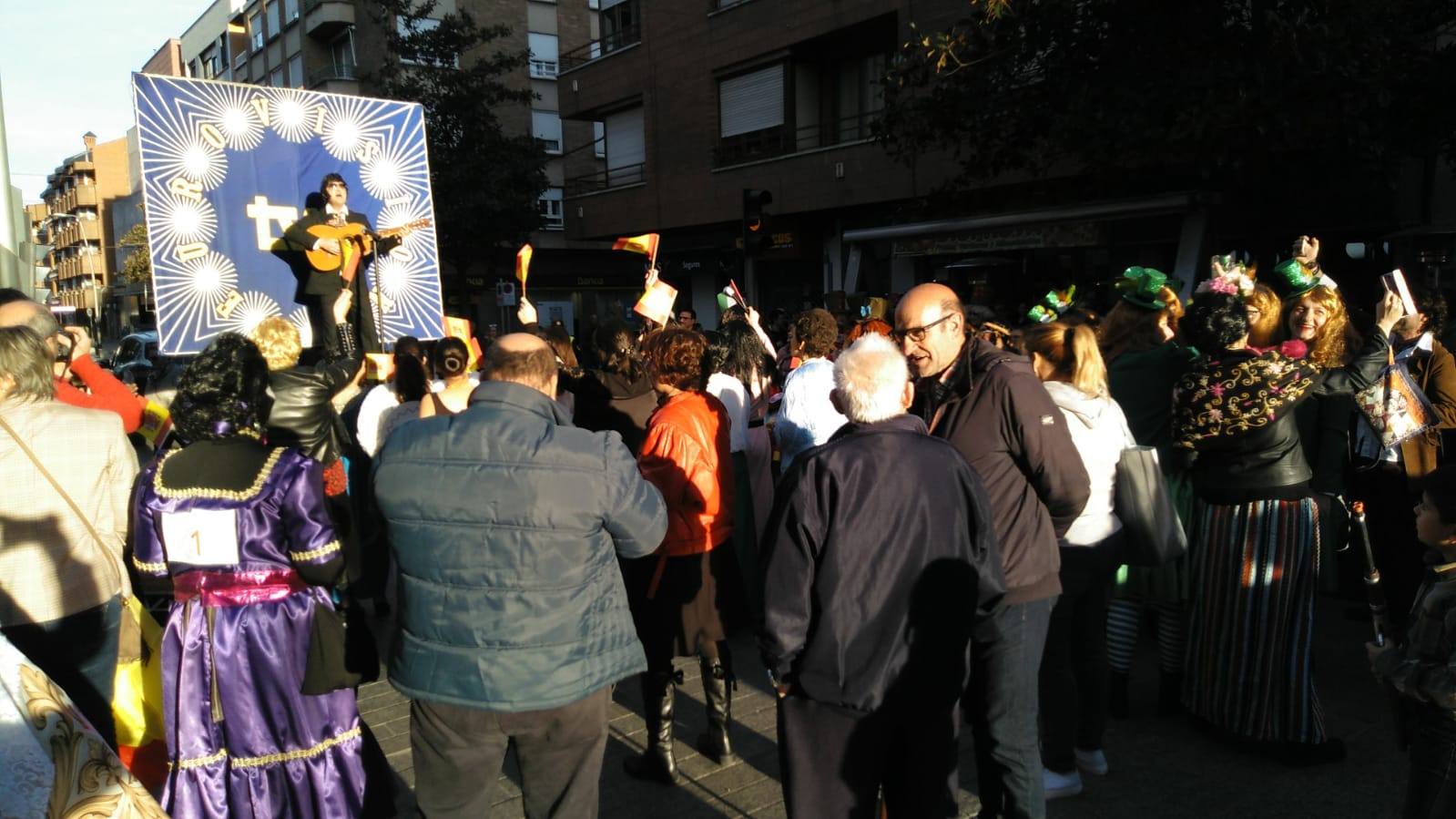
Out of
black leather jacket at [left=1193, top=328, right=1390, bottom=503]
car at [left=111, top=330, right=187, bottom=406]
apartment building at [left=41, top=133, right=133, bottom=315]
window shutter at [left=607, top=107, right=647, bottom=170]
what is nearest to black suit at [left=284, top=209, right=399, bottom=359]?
car at [left=111, top=330, right=187, bottom=406]

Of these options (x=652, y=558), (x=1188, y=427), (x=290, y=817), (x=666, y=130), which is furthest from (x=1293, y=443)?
(x=666, y=130)

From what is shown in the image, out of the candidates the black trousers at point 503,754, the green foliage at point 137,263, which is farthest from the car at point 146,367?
the green foliage at point 137,263

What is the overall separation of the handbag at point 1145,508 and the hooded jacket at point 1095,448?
0.04 m

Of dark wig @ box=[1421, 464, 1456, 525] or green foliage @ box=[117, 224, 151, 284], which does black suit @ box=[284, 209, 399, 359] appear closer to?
dark wig @ box=[1421, 464, 1456, 525]

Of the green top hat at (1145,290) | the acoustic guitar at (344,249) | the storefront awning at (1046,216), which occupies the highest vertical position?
the storefront awning at (1046,216)

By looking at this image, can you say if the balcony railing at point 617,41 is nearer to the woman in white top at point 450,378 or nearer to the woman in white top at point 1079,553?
the woman in white top at point 450,378

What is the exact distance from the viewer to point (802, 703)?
275cm

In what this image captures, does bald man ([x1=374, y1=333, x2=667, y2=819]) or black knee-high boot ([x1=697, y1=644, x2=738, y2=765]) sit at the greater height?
bald man ([x1=374, y1=333, x2=667, y2=819])

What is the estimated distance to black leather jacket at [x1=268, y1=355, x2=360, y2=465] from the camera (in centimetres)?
443

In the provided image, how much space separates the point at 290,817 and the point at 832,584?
1.99m

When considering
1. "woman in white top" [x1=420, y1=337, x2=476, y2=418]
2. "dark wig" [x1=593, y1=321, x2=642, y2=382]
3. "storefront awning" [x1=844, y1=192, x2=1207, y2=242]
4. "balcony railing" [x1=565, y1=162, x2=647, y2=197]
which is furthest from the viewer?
"balcony railing" [x1=565, y1=162, x2=647, y2=197]

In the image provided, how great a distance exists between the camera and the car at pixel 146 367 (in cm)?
483

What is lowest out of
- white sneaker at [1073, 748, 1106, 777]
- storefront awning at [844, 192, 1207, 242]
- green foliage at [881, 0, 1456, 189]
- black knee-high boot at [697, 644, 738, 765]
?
white sneaker at [1073, 748, 1106, 777]

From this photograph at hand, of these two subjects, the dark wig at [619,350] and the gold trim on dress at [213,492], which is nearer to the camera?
the gold trim on dress at [213,492]
